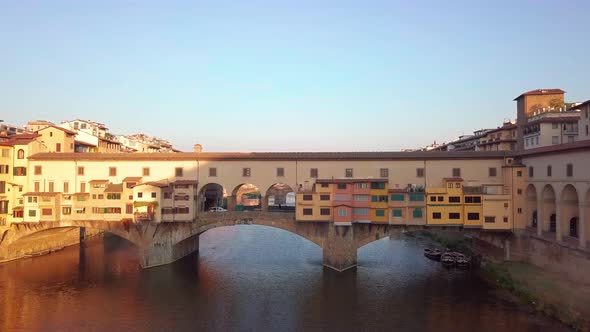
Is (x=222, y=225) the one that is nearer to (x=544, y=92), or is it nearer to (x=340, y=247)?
(x=340, y=247)

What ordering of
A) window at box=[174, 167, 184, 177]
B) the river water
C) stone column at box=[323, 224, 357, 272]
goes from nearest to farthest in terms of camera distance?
the river water
stone column at box=[323, 224, 357, 272]
window at box=[174, 167, 184, 177]

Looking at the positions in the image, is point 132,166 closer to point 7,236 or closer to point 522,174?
point 7,236

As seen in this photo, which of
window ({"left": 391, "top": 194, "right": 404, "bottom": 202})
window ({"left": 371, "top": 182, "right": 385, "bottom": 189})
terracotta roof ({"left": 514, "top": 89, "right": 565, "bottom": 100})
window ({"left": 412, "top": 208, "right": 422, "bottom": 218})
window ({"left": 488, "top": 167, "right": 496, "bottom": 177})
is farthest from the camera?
terracotta roof ({"left": 514, "top": 89, "right": 565, "bottom": 100})

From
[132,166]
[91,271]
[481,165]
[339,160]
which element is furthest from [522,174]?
[91,271]

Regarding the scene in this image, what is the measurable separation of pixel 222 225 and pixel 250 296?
417 inches

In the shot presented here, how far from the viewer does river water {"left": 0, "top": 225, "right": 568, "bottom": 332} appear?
94.0ft

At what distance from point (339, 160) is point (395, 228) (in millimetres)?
9028

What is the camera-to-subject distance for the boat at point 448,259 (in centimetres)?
4466

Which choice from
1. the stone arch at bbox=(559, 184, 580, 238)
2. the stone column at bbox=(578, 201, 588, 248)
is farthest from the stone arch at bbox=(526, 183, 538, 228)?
the stone column at bbox=(578, 201, 588, 248)

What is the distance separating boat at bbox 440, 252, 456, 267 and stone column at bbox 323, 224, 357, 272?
10.9 meters

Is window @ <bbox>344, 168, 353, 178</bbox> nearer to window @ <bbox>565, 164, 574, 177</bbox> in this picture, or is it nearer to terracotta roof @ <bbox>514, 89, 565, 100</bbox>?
window @ <bbox>565, 164, 574, 177</bbox>

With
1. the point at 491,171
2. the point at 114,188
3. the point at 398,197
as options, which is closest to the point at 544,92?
the point at 491,171

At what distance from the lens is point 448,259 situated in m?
44.9

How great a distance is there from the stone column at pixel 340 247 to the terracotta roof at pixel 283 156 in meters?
7.68
